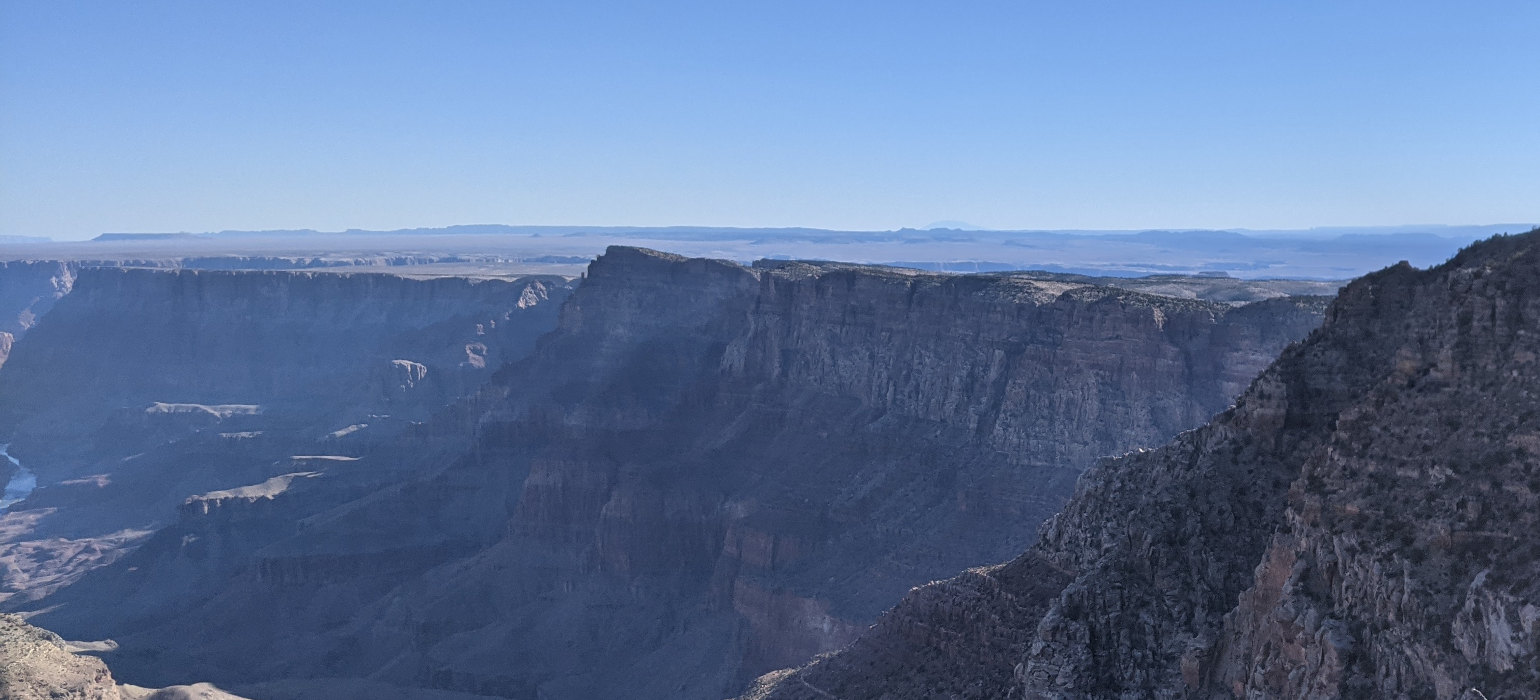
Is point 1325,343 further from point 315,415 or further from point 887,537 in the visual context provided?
point 315,415

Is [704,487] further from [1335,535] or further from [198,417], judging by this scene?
[198,417]

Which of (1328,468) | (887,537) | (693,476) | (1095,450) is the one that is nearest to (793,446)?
(693,476)

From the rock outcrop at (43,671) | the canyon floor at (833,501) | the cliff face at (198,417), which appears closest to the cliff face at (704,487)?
the canyon floor at (833,501)

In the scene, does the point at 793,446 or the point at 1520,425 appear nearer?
the point at 1520,425

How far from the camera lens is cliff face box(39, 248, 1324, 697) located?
8169cm

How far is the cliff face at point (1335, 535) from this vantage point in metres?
25.4

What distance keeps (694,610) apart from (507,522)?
25.9 meters

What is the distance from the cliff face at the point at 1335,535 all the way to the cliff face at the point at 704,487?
135 feet

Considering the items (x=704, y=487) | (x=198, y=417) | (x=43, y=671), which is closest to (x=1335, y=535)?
(x=43, y=671)

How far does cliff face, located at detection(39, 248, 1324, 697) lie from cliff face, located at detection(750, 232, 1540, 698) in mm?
41055

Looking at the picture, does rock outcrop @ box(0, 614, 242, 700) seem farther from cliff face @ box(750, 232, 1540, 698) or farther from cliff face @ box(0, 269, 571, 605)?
cliff face @ box(0, 269, 571, 605)

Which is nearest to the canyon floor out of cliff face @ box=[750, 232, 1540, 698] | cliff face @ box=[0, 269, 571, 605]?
cliff face @ box=[750, 232, 1540, 698]

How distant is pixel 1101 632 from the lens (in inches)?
1300

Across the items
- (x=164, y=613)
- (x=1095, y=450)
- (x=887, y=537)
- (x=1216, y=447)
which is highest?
(x=1216, y=447)
